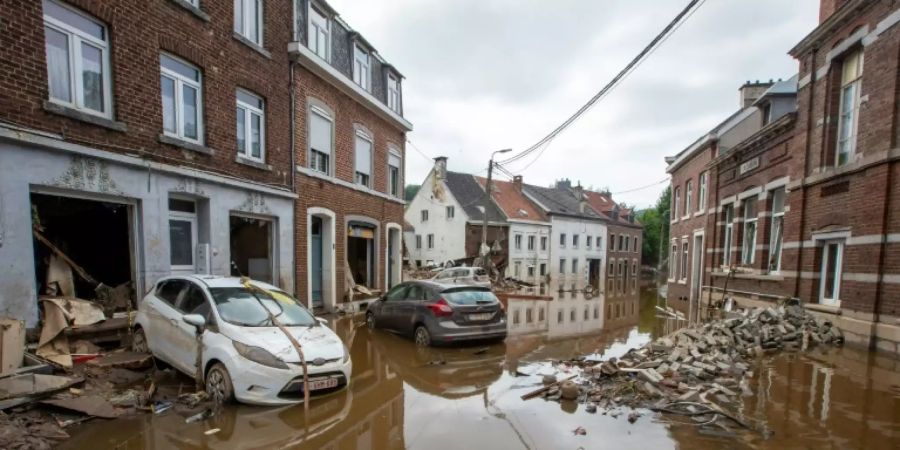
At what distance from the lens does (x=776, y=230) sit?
12133 mm

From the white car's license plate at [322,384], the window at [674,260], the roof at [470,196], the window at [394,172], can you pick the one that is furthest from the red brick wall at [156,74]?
the roof at [470,196]

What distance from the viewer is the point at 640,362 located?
21.6ft

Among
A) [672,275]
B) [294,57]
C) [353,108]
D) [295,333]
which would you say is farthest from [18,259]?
[672,275]

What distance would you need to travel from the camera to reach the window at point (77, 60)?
→ 648 centimetres

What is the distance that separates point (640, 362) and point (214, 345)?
6.37m

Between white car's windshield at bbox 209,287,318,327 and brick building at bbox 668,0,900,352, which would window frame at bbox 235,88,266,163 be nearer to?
white car's windshield at bbox 209,287,318,327

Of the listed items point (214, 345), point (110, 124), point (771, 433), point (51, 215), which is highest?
point (110, 124)

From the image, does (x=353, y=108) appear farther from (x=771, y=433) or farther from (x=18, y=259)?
(x=771, y=433)

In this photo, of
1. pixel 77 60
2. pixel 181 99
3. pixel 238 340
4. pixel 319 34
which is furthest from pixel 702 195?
pixel 77 60

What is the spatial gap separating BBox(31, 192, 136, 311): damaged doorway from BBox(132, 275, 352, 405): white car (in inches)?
63.7

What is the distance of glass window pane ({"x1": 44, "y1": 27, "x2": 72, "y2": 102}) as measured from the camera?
6.44 meters

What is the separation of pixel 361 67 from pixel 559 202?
27.6 meters

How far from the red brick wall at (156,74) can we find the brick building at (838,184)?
44.0 feet

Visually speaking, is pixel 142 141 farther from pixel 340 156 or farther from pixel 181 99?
pixel 340 156
